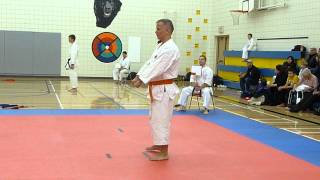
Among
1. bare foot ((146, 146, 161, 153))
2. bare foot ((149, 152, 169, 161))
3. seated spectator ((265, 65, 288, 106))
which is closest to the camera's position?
bare foot ((149, 152, 169, 161))

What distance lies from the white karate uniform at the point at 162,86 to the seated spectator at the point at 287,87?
6.39m

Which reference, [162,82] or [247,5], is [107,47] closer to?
[247,5]

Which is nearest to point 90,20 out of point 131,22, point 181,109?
point 131,22

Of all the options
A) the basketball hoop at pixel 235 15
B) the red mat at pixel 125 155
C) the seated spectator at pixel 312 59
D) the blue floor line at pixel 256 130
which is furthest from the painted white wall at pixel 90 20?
the red mat at pixel 125 155

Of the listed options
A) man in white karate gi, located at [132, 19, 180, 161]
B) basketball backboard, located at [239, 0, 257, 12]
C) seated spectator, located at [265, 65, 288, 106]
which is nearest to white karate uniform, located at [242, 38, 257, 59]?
basketball backboard, located at [239, 0, 257, 12]

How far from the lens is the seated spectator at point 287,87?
11.0 metres

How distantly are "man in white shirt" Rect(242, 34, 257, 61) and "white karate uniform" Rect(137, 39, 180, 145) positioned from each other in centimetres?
1060

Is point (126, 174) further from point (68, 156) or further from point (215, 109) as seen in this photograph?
point (215, 109)

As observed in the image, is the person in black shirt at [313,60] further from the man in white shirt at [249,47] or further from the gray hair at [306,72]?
the man in white shirt at [249,47]

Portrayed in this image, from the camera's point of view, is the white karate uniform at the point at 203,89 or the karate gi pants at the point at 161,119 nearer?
the karate gi pants at the point at 161,119

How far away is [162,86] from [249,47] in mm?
10774

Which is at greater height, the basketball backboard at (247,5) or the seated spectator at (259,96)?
the basketball backboard at (247,5)

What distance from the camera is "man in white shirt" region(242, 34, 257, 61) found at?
50.4ft

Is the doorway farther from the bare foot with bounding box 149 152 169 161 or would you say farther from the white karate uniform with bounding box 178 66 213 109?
the bare foot with bounding box 149 152 169 161
